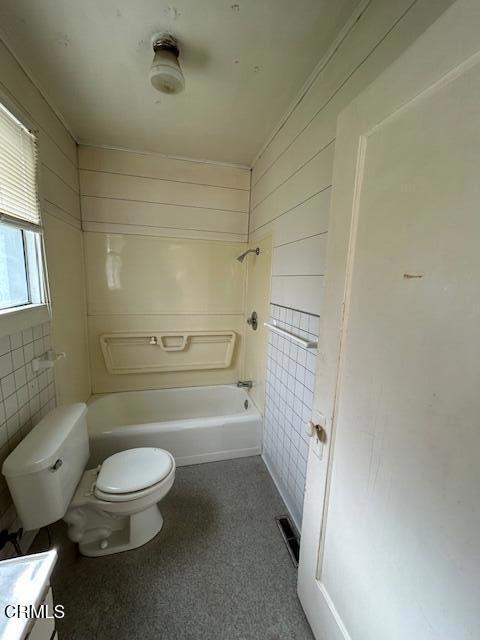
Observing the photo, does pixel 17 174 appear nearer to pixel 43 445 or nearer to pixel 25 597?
pixel 43 445

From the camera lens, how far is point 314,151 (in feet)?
4.20

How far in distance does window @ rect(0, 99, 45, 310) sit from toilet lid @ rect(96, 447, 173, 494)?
0.98 metres

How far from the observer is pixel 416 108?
56cm

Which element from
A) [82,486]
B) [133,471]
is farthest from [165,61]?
[82,486]

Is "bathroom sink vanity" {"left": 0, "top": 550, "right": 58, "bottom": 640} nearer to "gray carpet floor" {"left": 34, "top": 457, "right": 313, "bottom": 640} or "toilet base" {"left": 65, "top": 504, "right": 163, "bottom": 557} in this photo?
"gray carpet floor" {"left": 34, "top": 457, "right": 313, "bottom": 640}

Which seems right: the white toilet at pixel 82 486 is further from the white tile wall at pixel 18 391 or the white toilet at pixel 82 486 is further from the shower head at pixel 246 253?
the shower head at pixel 246 253

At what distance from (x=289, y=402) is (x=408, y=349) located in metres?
1.12

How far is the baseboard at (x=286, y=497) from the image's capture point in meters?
1.48

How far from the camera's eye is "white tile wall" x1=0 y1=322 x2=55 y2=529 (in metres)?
1.13

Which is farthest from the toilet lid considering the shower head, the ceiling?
the ceiling

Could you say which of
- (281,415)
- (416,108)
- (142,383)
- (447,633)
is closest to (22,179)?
(416,108)

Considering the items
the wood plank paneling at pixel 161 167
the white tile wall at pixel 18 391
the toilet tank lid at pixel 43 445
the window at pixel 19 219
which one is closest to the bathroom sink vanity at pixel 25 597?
the toilet tank lid at pixel 43 445

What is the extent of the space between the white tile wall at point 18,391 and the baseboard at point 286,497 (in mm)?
1450

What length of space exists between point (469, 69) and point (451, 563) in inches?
36.4
